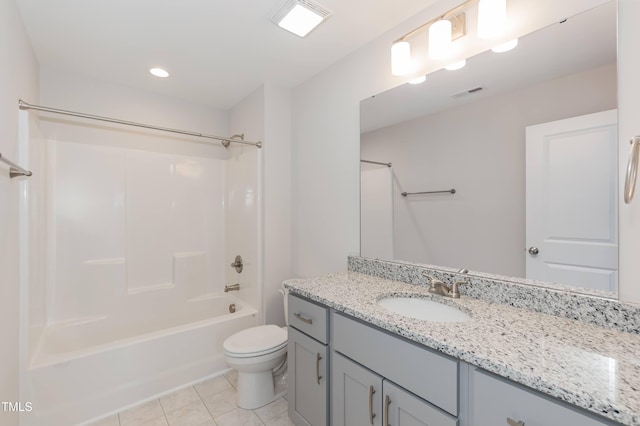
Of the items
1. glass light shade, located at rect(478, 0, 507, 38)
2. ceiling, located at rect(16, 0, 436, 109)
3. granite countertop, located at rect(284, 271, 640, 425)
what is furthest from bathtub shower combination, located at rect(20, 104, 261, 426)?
glass light shade, located at rect(478, 0, 507, 38)

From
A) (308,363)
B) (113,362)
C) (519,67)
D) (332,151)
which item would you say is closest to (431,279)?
(308,363)

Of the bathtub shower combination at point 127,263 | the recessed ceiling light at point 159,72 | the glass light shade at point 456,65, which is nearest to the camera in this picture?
the glass light shade at point 456,65

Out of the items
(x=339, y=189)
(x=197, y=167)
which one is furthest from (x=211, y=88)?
(x=339, y=189)

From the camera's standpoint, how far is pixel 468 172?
4.79 feet

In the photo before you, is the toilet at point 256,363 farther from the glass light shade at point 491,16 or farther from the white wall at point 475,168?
the glass light shade at point 491,16

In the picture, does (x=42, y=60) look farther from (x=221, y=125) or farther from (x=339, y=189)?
(x=339, y=189)

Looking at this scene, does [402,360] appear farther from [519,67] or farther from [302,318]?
[519,67]

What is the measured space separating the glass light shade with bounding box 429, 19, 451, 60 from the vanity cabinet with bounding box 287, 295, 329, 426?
138 cm

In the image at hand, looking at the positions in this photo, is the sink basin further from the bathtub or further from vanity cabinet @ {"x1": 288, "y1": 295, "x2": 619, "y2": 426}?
the bathtub

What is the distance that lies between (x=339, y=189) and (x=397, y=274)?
2.42ft

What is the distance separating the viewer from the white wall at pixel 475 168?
1163mm

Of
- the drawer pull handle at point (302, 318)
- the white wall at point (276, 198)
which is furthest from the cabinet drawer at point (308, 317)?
the white wall at point (276, 198)

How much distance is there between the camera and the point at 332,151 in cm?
213

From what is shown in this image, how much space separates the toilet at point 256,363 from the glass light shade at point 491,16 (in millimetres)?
2063
